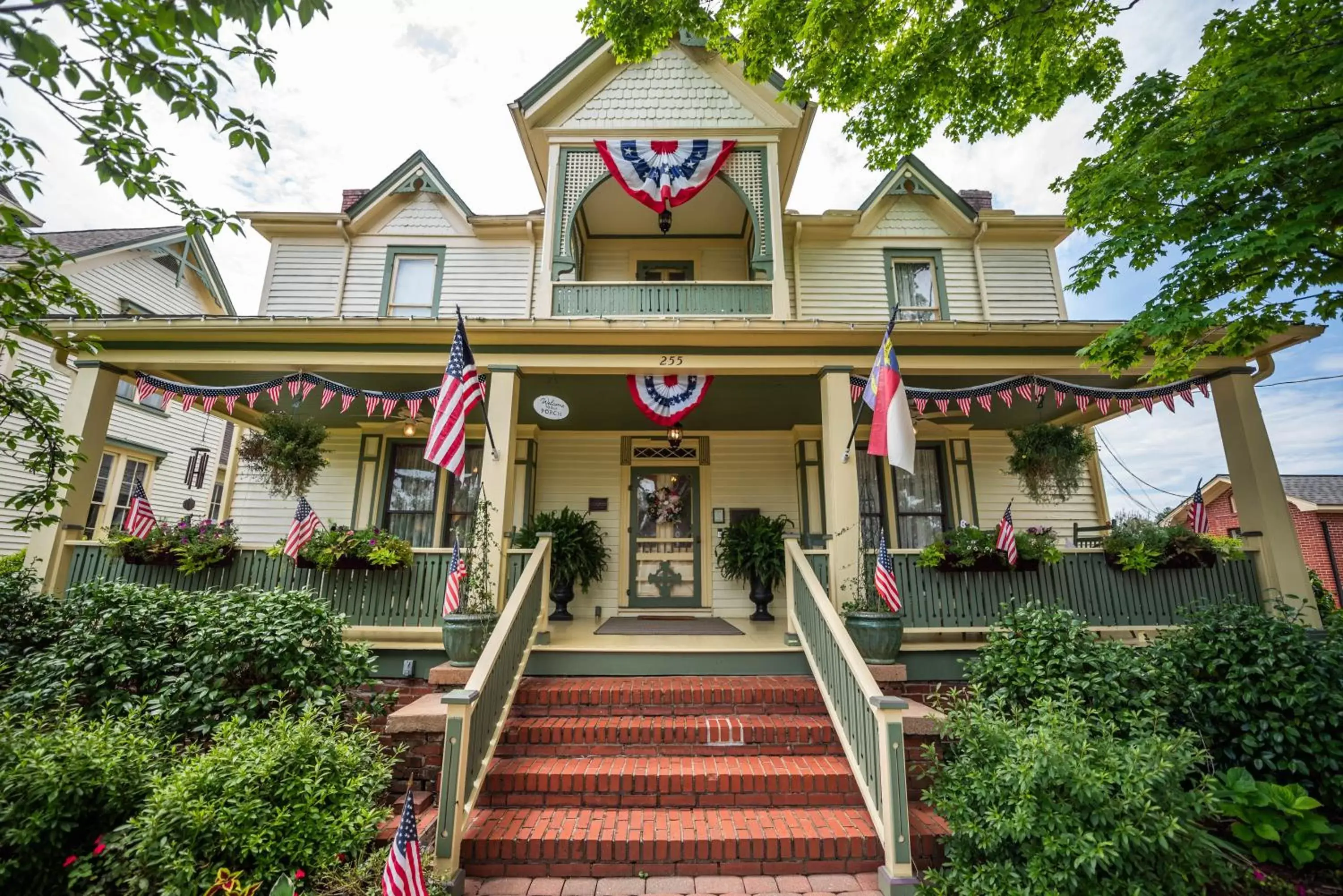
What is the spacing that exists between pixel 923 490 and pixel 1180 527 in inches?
120

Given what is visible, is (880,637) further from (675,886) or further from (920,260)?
(920,260)

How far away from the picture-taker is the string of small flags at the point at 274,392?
6.28 metres

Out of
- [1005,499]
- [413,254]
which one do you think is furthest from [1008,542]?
[413,254]

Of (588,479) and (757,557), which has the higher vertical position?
(588,479)

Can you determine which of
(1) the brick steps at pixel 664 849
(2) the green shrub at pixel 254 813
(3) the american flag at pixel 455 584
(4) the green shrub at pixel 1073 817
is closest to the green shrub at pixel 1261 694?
(4) the green shrub at pixel 1073 817

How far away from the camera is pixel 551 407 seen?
6.59 m

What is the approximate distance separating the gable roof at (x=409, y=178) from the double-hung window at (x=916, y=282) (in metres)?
6.85

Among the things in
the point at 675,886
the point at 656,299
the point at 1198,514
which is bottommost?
the point at 675,886

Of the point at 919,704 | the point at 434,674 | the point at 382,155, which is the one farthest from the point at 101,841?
the point at 382,155

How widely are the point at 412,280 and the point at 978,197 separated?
9604mm

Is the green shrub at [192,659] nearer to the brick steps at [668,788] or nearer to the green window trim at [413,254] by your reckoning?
the brick steps at [668,788]

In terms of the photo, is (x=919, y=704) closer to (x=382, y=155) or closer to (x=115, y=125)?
(x=115, y=125)

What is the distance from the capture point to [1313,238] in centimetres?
415

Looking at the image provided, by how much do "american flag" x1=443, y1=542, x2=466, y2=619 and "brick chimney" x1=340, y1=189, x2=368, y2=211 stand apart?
299 inches
